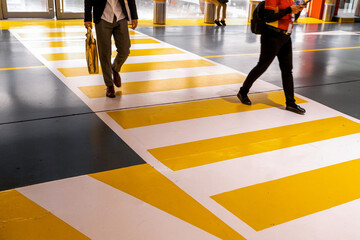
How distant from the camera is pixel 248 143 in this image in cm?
455

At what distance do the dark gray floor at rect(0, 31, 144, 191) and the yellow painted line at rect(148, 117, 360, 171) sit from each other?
0.41 m

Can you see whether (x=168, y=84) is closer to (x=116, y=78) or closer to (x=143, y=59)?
(x=116, y=78)

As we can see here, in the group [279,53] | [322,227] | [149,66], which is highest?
[279,53]

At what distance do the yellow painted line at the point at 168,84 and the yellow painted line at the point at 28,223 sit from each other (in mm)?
2904

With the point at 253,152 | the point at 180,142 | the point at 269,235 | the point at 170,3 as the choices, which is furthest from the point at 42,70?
the point at 170,3

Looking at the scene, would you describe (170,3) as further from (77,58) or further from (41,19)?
(77,58)

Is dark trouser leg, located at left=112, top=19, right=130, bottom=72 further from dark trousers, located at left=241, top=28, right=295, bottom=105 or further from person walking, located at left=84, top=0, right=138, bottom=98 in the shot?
dark trousers, located at left=241, top=28, right=295, bottom=105

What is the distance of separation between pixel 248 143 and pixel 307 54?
6.04 meters

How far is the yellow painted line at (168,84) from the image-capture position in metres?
6.22

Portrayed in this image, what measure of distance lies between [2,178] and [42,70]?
394cm

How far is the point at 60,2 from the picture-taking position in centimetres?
1322

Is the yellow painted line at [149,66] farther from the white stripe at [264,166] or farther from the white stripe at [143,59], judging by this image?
the white stripe at [264,166]

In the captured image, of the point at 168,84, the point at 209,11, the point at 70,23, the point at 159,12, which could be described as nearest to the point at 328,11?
the point at 209,11

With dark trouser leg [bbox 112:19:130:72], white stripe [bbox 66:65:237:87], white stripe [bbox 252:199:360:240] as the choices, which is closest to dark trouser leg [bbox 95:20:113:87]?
dark trouser leg [bbox 112:19:130:72]
